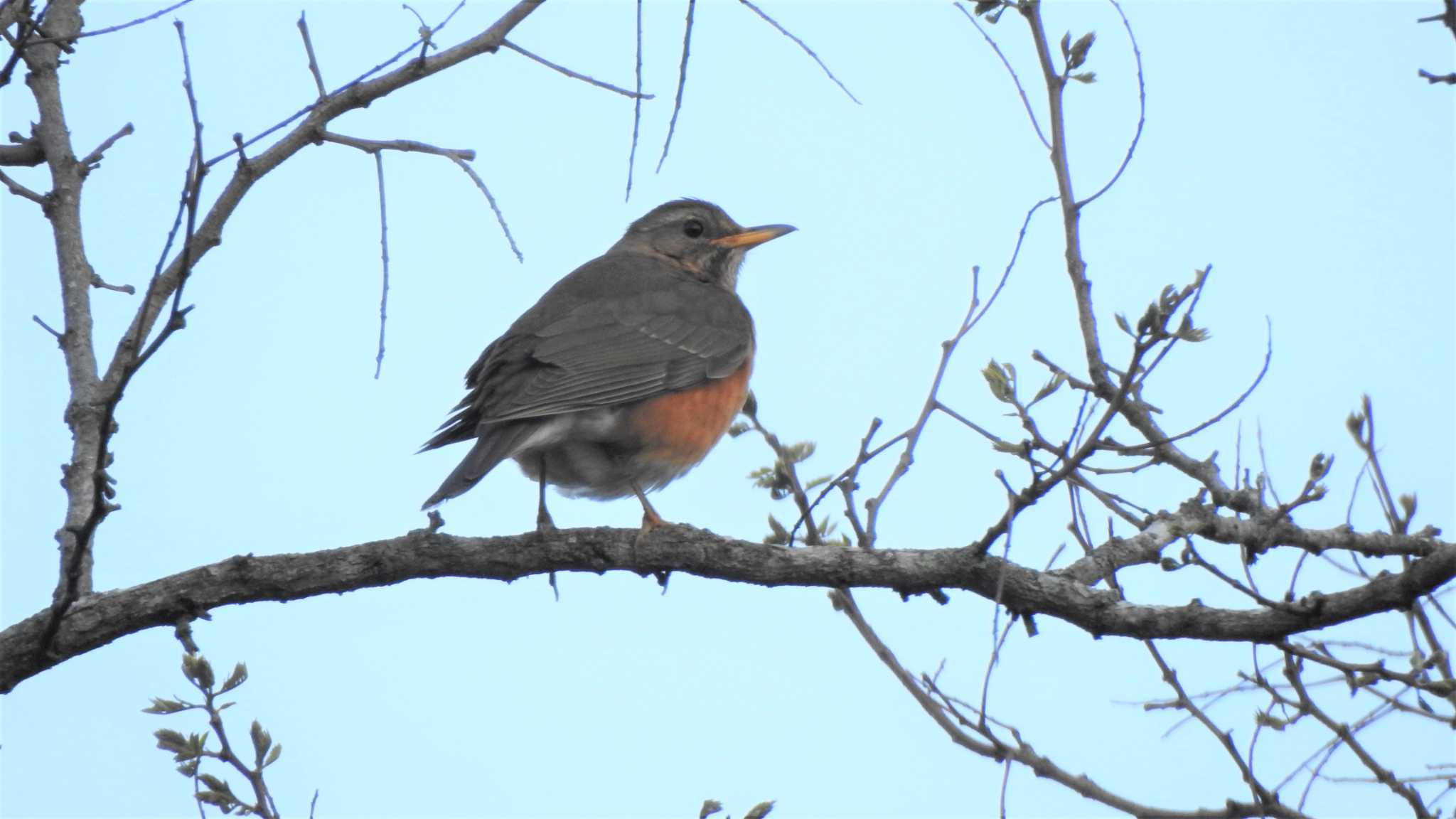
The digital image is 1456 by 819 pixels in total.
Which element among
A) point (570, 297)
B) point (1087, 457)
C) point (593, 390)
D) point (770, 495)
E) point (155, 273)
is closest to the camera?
point (155, 273)

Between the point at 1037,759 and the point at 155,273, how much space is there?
250 cm

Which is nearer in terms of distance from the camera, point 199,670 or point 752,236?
point 199,670

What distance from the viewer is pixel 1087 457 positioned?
361 centimetres

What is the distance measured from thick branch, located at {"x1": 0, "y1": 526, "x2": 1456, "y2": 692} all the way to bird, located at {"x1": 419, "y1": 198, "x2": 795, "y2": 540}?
0.53m

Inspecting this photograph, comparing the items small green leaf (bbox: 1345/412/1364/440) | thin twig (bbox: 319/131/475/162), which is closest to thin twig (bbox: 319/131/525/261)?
thin twig (bbox: 319/131/475/162)

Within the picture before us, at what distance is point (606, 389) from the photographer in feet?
19.0

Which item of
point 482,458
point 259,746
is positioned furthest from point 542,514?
point 259,746

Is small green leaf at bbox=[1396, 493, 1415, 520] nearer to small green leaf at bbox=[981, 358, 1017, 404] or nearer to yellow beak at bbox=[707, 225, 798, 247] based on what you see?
small green leaf at bbox=[981, 358, 1017, 404]

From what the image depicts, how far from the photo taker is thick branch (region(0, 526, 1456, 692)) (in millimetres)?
3711

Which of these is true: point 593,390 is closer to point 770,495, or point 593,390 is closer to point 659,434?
point 659,434

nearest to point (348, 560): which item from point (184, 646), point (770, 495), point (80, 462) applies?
point (184, 646)

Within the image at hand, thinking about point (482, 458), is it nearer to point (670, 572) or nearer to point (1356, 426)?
point (670, 572)

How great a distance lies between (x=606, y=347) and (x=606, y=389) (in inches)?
17.3

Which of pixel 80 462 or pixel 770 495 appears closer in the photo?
pixel 80 462
